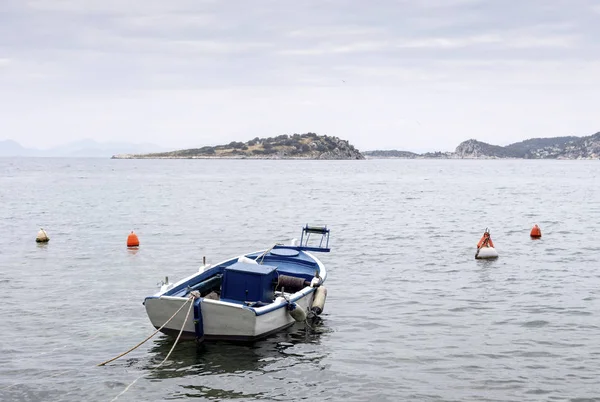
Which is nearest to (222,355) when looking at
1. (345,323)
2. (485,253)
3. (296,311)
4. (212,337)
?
(212,337)

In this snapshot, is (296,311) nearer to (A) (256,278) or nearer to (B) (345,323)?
(A) (256,278)

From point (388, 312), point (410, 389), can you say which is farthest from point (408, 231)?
point (410, 389)

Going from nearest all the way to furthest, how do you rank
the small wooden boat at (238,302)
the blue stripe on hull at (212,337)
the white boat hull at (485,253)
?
the small wooden boat at (238,302), the blue stripe on hull at (212,337), the white boat hull at (485,253)

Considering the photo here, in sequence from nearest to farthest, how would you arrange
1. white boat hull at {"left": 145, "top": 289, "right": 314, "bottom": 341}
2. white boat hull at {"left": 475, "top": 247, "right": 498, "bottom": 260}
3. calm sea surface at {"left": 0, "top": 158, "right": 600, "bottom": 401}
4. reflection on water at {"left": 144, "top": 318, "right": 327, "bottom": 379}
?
calm sea surface at {"left": 0, "top": 158, "right": 600, "bottom": 401} → reflection on water at {"left": 144, "top": 318, "right": 327, "bottom": 379} → white boat hull at {"left": 145, "top": 289, "right": 314, "bottom": 341} → white boat hull at {"left": 475, "top": 247, "right": 498, "bottom": 260}

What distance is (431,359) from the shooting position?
18.3 meters

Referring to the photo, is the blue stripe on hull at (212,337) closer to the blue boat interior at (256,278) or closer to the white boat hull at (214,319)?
the white boat hull at (214,319)

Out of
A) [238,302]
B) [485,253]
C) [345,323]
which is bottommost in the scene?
[345,323]

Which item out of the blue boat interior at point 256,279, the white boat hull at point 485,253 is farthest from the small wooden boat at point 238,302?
the white boat hull at point 485,253

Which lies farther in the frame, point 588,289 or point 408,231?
point 408,231

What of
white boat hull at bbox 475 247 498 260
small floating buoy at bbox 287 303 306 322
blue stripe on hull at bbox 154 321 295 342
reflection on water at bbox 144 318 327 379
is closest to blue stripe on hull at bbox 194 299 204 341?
blue stripe on hull at bbox 154 321 295 342

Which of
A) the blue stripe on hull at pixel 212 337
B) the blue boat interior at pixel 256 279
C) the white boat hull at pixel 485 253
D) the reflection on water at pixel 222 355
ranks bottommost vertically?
the reflection on water at pixel 222 355

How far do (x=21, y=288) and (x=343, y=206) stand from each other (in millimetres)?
47702

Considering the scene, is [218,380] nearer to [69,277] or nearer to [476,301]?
[476,301]

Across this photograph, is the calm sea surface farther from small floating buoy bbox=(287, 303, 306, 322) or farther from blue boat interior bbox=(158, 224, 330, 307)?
blue boat interior bbox=(158, 224, 330, 307)
